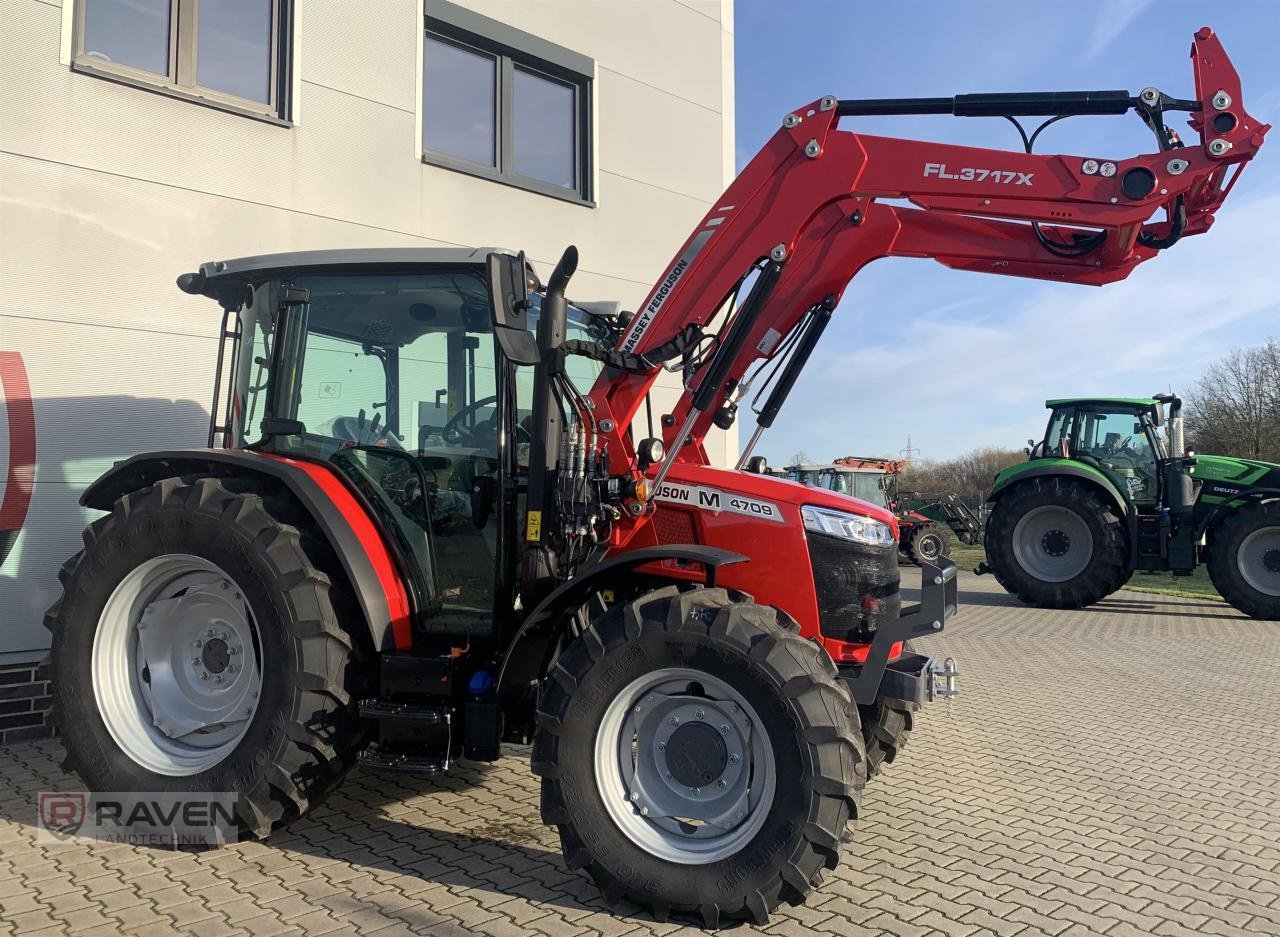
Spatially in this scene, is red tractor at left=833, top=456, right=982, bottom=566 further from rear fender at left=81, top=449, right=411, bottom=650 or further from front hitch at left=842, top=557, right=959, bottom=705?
rear fender at left=81, top=449, right=411, bottom=650

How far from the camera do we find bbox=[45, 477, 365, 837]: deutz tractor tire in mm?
3697

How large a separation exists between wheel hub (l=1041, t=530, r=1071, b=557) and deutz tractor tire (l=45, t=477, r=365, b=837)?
11.1m

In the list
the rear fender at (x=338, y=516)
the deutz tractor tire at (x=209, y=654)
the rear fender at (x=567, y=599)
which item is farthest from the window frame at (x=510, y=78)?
the rear fender at (x=567, y=599)

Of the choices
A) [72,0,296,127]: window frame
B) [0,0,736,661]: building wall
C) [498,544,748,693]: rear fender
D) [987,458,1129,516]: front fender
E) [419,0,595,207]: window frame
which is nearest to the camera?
[498,544,748,693]: rear fender

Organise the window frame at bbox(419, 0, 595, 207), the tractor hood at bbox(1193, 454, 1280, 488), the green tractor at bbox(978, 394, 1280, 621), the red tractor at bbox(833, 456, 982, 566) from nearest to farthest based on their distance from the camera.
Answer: the window frame at bbox(419, 0, 595, 207) < the green tractor at bbox(978, 394, 1280, 621) < the tractor hood at bbox(1193, 454, 1280, 488) < the red tractor at bbox(833, 456, 982, 566)

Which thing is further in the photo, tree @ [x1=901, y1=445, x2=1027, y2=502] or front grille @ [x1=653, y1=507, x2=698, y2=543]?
tree @ [x1=901, y1=445, x2=1027, y2=502]

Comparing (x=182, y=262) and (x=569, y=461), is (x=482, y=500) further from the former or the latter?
(x=182, y=262)

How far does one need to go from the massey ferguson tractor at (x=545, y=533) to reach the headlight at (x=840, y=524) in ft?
0.04

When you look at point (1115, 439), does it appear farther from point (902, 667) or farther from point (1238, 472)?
point (902, 667)

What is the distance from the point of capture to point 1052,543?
12711 millimetres

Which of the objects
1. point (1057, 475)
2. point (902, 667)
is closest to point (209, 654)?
point (902, 667)

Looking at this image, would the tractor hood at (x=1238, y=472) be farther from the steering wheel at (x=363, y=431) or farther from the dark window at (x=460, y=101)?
the steering wheel at (x=363, y=431)

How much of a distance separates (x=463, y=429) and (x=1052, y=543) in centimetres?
1078

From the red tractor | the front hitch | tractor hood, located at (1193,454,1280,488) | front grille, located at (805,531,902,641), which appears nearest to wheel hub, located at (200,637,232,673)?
front grille, located at (805,531,902,641)
